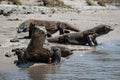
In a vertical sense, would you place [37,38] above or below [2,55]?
above

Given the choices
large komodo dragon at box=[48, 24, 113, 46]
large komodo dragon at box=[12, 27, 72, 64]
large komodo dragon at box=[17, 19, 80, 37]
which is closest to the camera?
large komodo dragon at box=[12, 27, 72, 64]

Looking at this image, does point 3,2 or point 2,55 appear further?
point 3,2

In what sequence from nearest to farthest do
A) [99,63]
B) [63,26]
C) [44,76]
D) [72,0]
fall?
[44,76], [99,63], [63,26], [72,0]

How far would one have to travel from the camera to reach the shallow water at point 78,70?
9.27 meters

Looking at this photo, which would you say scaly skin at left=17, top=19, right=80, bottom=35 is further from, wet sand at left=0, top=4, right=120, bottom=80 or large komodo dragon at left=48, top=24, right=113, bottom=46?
wet sand at left=0, top=4, right=120, bottom=80

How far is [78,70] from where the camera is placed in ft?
33.8

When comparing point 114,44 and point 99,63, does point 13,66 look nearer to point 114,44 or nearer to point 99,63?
point 99,63

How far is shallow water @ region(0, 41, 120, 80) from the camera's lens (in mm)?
9268

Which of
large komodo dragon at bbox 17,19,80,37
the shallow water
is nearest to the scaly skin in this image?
large komodo dragon at bbox 17,19,80,37

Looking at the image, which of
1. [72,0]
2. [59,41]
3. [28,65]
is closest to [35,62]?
[28,65]

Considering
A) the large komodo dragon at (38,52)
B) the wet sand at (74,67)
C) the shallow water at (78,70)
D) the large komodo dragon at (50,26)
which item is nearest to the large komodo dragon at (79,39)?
the wet sand at (74,67)

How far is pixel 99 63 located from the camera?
1145 cm

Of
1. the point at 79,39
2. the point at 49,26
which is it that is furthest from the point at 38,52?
the point at 49,26

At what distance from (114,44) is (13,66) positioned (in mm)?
6539
